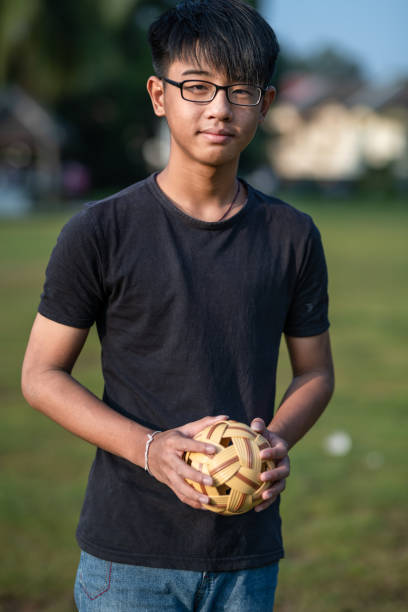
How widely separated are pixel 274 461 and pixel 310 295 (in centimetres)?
64

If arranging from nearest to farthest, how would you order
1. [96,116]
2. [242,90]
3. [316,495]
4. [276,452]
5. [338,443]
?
[276,452]
[242,90]
[316,495]
[338,443]
[96,116]

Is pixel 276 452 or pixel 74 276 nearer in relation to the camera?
pixel 276 452

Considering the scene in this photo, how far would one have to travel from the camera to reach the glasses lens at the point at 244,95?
2537 mm

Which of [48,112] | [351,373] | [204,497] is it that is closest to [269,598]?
[204,497]

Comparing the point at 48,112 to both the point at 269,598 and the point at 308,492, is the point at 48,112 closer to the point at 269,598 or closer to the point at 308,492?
the point at 308,492

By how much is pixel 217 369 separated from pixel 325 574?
113 inches

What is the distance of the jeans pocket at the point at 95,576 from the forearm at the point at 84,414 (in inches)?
13.7

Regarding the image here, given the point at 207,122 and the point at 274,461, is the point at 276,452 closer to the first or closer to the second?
the point at 274,461

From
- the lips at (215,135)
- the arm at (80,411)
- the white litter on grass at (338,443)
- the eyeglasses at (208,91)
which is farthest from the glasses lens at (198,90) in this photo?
the white litter on grass at (338,443)

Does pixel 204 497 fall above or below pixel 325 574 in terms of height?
above

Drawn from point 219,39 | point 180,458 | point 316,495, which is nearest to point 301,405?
point 180,458

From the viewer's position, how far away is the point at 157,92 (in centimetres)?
272

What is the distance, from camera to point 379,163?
6091 centimetres

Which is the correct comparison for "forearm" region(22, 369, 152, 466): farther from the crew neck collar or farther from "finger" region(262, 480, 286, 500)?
the crew neck collar
